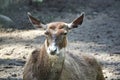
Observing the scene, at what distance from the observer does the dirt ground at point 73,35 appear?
38.2 ft

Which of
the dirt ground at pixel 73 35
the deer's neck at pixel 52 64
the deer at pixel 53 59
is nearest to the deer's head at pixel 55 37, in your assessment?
the deer at pixel 53 59

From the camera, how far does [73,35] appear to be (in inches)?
590

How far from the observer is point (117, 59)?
40.7 feet

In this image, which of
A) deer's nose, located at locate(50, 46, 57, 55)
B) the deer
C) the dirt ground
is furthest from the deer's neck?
the dirt ground

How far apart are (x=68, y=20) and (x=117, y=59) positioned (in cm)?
490

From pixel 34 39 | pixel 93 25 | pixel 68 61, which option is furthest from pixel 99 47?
pixel 68 61

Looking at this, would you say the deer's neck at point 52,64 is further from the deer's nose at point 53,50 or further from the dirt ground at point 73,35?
the dirt ground at point 73,35

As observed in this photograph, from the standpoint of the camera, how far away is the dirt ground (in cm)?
1164

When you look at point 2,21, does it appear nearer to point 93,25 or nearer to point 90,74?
point 93,25

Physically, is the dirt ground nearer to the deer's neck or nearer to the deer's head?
the deer's neck

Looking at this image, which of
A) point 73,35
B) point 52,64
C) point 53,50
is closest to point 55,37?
point 53,50

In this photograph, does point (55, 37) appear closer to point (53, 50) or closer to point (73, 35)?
point (53, 50)

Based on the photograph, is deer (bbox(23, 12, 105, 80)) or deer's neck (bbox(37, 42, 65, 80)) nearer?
deer (bbox(23, 12, 105, 80))

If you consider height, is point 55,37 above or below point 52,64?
above
